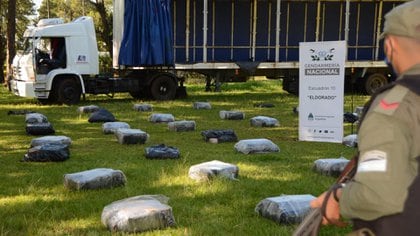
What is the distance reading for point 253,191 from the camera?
225 inches

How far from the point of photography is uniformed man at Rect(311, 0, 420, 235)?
1908mm

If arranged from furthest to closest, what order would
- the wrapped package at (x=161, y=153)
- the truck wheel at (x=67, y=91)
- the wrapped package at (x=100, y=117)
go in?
the truck wheel at (x=67, y=91)
the wrapped package at (x=100, y=117)
the wrapped package at (x=161, y=153)

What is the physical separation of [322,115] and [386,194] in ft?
23.3

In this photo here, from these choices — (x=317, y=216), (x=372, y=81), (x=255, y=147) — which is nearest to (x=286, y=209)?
(x=317, y=216)

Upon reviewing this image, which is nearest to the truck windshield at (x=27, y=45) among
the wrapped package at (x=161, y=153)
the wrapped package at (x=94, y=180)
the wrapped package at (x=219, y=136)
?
the wrapped package at (x=219, y=136)

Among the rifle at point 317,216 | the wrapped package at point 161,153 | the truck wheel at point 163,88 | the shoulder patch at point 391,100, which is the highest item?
the shoulder patch at point 391,100

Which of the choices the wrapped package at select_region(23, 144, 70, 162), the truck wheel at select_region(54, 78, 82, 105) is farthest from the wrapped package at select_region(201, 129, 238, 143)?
the truck wheel at select_region(54, 78, 82, 105)

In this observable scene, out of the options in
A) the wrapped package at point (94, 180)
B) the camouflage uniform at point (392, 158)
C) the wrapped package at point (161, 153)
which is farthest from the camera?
the wrapped package at point (161, 153)

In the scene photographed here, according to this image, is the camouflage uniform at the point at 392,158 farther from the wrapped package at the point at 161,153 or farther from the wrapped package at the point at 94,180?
the wrapped package at the point at 161,153

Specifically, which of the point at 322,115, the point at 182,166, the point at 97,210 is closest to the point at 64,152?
the point at 182,166

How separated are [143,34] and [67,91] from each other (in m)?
3.28

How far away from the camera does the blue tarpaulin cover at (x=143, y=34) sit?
1788 cm

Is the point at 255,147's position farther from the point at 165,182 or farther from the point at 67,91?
the point at 67,91

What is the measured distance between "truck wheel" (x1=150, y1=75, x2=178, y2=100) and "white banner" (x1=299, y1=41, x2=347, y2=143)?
9.81m
